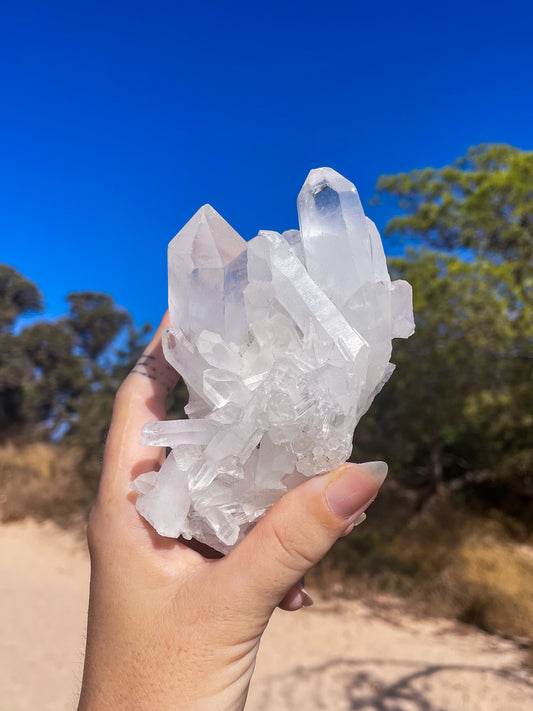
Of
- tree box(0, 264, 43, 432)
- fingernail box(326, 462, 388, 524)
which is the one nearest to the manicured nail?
fingernail box(326, 462, 388, 524)

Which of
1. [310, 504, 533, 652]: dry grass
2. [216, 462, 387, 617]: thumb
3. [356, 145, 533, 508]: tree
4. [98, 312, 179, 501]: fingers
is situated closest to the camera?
[216, 462, 387, 617]: thumb

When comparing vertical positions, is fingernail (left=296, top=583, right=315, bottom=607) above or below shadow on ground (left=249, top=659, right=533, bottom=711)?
above

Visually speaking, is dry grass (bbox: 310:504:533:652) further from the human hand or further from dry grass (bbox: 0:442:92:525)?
the human hand

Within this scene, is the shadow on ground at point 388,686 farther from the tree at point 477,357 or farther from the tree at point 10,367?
the tree at point 10,367

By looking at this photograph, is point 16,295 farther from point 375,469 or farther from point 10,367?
point 375,469

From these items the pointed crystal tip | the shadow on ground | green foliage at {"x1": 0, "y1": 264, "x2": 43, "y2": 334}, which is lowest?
the shadow on ground

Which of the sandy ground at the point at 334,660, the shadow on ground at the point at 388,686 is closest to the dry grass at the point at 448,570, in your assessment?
the sandy ground at the point at 334,660

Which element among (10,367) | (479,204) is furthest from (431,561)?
(10,367)
